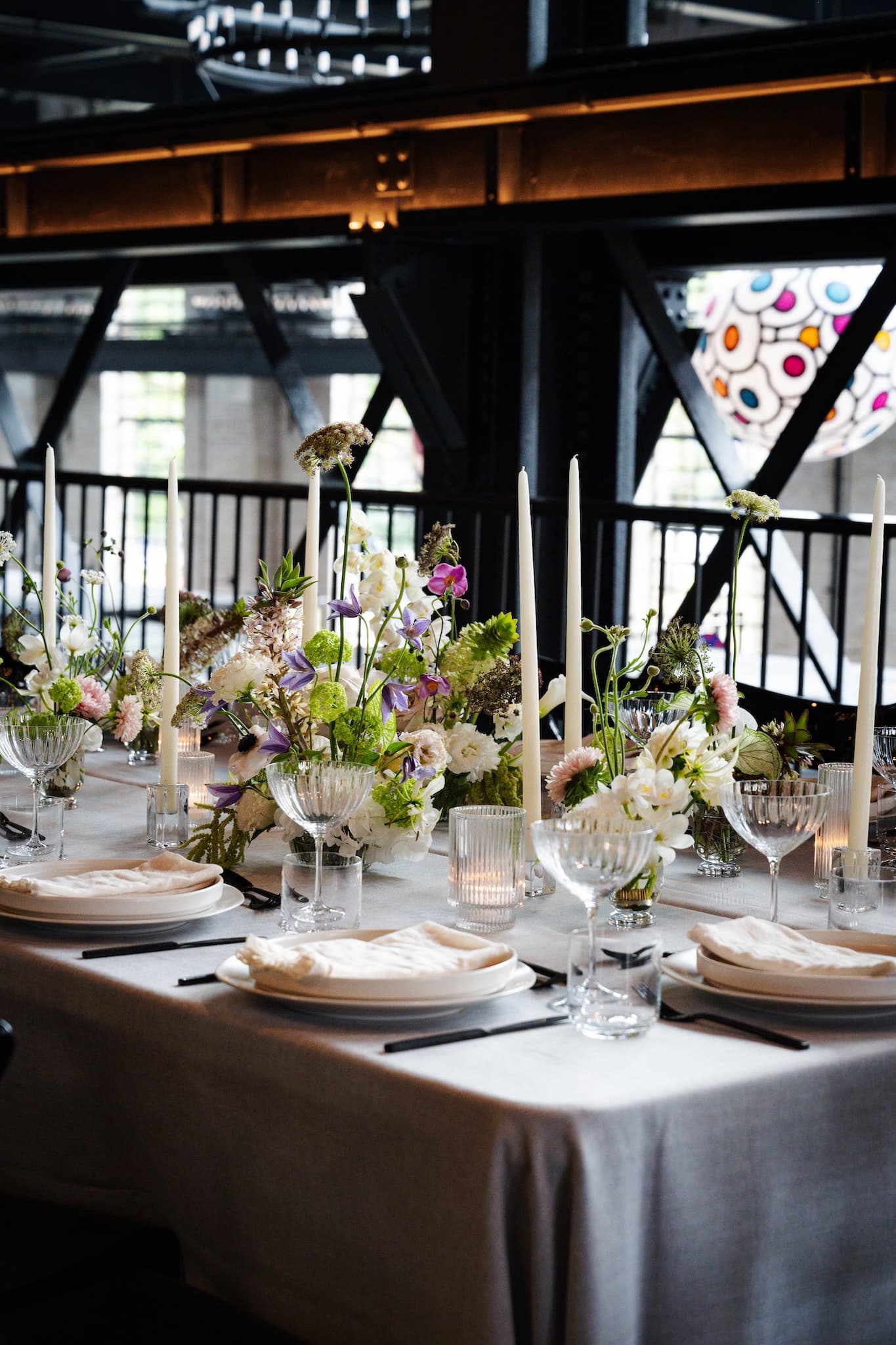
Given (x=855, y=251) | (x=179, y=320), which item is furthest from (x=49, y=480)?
(x=179, y=320)

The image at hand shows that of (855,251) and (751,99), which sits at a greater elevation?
(751,99)

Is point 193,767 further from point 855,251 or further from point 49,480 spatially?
point 855,251

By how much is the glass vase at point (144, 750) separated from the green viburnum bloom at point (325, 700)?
3.35 ft

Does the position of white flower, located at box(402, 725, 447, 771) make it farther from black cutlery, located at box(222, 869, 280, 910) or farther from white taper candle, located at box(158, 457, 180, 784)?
white taper candle, located at box(158, 457, 180, 784)

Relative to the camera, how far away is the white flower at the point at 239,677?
206 centimetres

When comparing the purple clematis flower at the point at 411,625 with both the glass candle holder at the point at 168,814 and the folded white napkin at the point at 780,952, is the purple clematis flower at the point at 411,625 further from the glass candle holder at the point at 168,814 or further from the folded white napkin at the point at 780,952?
the folded white napkin at the point at 780,952

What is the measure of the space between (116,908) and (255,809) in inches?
14.2

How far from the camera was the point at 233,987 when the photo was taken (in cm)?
157

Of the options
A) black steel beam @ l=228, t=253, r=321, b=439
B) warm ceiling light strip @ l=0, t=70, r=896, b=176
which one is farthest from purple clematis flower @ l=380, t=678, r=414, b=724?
black steel beam @ l=228, t=253, r=321, b=439

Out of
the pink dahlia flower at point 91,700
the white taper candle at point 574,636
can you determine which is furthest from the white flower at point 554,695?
the pink dahlia flower at point 91,700

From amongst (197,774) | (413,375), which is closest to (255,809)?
(197,774)

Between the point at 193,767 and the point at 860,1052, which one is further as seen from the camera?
the point at 193,767

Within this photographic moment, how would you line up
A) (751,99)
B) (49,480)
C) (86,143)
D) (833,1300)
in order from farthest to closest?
(86,143) → (751,99) → (49,480) → (833,1300)

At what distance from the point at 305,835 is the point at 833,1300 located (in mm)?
931
